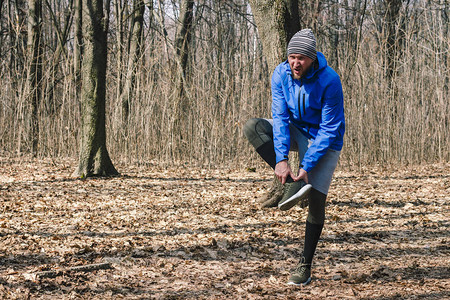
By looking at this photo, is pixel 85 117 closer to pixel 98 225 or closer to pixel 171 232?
pixel 98 225

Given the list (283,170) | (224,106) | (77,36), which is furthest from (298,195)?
(77,36)

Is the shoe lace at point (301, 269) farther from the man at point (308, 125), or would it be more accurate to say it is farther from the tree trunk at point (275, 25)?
the tree trunk at point (275, 25)

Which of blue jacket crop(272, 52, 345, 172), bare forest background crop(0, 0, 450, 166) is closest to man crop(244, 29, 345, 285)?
blue jacket crop(272, 52, 345, 172)

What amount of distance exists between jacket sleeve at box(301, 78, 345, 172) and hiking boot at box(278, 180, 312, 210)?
0.10 meters

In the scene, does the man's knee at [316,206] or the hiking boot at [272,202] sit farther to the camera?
the hiking boot at [272,202]

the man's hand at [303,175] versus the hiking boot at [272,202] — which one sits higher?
the man's hand at [303,175]

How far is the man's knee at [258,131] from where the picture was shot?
3.18 metres

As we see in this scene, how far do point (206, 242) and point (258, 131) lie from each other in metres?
1.11

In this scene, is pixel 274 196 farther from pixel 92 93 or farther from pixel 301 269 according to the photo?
pixel 92 93

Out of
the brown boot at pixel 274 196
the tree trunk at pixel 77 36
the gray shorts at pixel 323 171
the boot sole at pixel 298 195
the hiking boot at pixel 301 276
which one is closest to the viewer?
the boot sole at pixel 298 195

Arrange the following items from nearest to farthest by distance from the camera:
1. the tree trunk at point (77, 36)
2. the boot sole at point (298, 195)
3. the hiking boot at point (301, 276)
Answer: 1. the boot sole at point (298, 195)
2. the hiking boot at point (301, 276)
3. the tree trunk at point (77, 36)

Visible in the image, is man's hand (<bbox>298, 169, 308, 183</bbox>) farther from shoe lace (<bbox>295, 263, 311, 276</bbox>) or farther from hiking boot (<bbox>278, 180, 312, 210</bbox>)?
shoe lace (<bbox>295, 263, 311, 276</bbox>)

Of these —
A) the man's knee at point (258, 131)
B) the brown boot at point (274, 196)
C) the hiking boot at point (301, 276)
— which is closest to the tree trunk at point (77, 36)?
the brown boot at point (274, 196)

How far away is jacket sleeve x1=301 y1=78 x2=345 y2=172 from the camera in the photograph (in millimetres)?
2613
